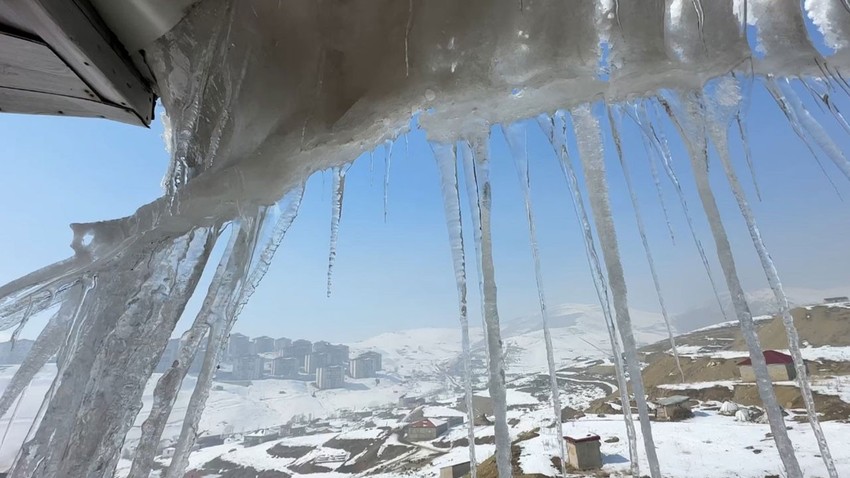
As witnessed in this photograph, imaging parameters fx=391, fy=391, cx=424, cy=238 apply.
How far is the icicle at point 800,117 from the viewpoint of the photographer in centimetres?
132

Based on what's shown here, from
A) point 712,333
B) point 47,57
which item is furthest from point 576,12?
point 712,333

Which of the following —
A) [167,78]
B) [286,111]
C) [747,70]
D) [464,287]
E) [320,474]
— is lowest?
[320,474]

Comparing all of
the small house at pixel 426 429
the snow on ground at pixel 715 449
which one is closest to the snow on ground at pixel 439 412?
the small house at pixel 426 429

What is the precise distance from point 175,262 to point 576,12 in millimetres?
1619

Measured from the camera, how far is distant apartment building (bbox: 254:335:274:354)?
30.7 m

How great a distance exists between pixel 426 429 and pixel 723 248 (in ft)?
64.5

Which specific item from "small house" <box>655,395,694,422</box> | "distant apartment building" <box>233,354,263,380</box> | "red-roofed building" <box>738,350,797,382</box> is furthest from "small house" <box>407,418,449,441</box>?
"distant apartment building" <box>233,354,263,380</box>

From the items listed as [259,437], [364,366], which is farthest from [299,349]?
[259,437]

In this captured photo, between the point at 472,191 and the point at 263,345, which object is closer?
the point at 472,191

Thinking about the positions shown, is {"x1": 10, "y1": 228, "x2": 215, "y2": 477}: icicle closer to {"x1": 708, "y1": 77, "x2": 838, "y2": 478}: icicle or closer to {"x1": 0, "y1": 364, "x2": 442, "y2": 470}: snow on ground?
{"x1": 708, "y1": 77, "x2": 838, "y2": 478}: icicle

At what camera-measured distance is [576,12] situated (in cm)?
119

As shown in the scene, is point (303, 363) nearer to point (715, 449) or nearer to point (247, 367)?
point (247, 367)

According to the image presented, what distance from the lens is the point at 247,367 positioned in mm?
30484

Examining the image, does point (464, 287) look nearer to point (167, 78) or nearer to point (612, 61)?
point (612, 61)
